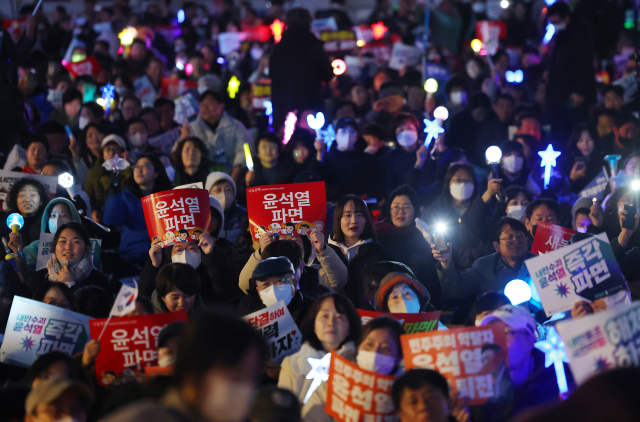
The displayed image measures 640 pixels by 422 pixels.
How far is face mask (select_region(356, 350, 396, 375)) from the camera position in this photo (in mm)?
3639

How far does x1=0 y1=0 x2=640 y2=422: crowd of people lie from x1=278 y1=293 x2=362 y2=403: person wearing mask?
0.04 ft

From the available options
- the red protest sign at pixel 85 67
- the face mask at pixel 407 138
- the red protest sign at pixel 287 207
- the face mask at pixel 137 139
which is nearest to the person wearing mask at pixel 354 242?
the red protest sign at pixel 287 207

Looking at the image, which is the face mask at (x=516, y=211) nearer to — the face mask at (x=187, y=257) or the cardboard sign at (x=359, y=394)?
the face mask at (x=187, y=257)

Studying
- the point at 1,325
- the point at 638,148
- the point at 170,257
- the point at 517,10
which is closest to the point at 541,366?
the point at 170,257

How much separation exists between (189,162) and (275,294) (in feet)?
9.94

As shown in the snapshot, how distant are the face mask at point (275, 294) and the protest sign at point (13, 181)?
9.27ft

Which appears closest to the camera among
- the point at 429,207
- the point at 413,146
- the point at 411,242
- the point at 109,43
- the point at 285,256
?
the point at 285,256

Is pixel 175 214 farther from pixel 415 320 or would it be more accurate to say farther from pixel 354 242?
pixel 415 320

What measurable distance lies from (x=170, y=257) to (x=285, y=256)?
108 cm

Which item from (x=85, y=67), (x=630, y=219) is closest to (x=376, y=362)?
(x=630, y=219)

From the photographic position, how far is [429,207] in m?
6.64

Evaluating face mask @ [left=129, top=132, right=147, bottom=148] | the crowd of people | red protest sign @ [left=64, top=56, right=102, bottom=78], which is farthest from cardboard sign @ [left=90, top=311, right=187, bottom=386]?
red protest sign @ [left=64, top=56, right=102, bottom=78]

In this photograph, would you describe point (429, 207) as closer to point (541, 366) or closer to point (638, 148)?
point (541, 366)

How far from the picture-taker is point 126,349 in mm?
3920
